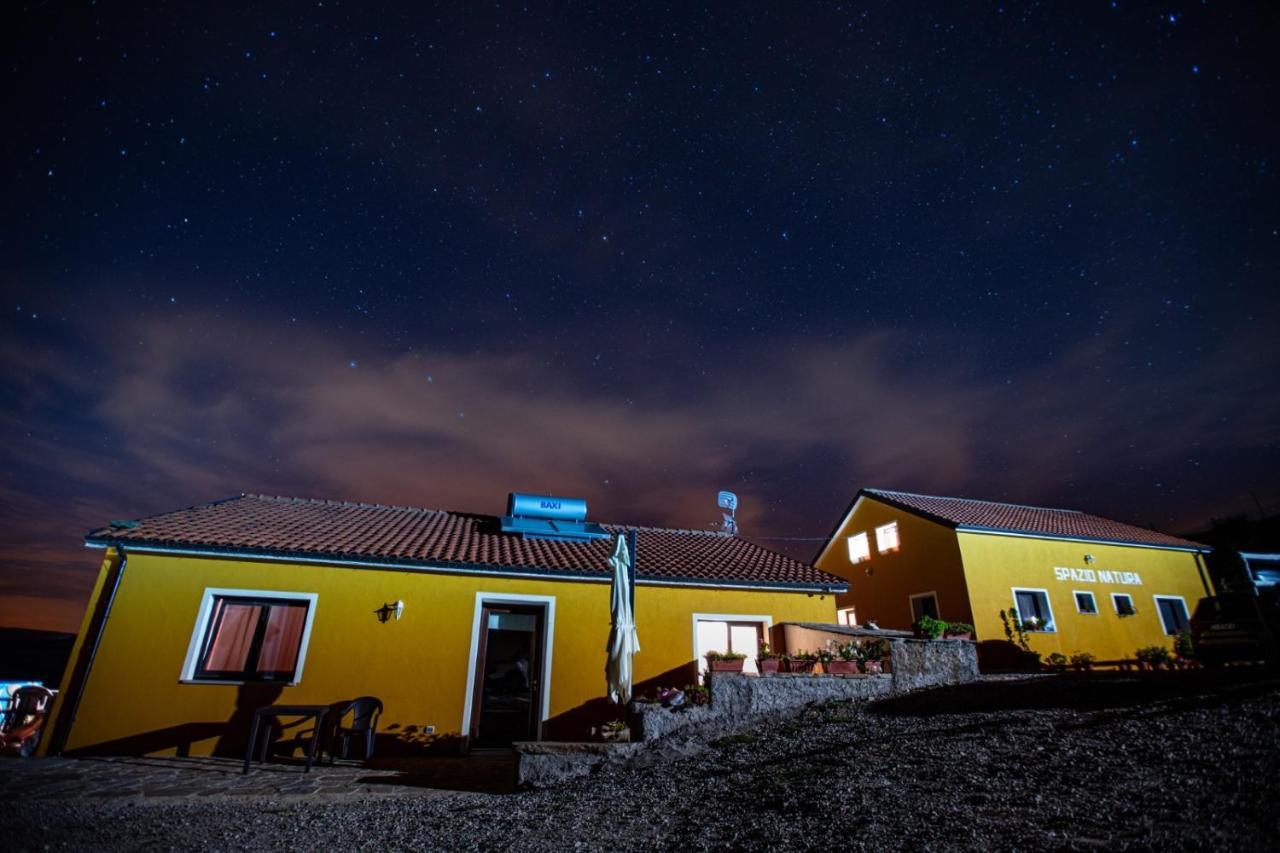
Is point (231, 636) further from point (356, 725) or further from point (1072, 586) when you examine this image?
point (1072, 586)

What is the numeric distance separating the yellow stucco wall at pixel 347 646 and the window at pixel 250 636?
178 millimetres

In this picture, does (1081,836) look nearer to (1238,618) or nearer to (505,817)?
(505,817)

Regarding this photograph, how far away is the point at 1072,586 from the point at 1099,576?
4.95ft

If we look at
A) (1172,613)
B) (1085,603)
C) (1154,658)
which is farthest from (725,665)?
(1172,613)

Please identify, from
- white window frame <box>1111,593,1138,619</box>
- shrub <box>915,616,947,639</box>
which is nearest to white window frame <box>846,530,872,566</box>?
white window frame <box>1111,593,1138,619</box>

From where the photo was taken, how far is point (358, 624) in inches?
452

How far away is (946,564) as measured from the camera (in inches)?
766

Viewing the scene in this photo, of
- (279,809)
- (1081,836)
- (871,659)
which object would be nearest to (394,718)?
(279,809)

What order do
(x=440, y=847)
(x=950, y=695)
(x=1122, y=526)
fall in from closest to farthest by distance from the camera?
(x=440, y=847), (x=950, y=695), (x=1122, y=526)

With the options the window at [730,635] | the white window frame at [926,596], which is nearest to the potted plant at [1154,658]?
the white window frame at [926,596]

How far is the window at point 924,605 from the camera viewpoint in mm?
19766

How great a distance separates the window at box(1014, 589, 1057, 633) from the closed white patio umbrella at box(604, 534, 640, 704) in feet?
51.2

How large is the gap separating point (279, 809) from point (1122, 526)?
30804 millimetres

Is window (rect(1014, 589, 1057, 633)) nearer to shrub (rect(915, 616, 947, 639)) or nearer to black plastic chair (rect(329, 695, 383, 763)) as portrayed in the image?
shrub (rect(915, 616, 947, 639))
